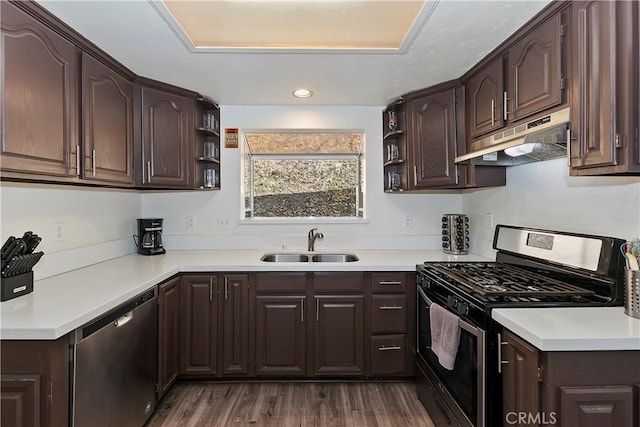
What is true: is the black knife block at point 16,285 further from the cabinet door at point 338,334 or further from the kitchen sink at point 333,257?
the kitchen sink at point 333,257

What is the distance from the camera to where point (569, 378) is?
1107mm

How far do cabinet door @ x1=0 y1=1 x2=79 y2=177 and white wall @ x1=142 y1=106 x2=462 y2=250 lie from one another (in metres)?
1.34

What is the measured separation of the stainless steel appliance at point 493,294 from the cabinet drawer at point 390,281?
0.60 feet

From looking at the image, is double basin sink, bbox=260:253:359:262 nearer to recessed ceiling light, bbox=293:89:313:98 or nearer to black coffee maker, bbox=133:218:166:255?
black coffee maker, bbox=133:218:166:255

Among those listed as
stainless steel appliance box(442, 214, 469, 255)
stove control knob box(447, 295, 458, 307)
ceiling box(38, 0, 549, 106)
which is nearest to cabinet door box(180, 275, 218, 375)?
ceiling box(38, 0, 549, 106)

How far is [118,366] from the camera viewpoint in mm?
1580

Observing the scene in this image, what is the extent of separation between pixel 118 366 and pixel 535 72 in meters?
2.41

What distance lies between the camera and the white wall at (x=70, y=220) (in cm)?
174

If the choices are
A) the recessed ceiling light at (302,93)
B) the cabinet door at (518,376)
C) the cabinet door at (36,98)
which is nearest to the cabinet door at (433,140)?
the recessed ceiling light at (302,93)

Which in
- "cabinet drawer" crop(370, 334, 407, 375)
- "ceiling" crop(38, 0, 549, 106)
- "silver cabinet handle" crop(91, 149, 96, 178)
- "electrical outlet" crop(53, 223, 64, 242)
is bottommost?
"cabinet drawer" crop(370, 334, 407, 375)

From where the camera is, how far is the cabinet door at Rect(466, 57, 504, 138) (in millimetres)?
1919

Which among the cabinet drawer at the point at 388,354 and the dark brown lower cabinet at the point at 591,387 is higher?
the dark brown lower cabinet at the point at 591,387

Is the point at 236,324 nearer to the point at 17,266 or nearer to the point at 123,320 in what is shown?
the point at 123,320

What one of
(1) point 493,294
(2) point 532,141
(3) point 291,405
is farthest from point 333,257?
(2) point 532,141
